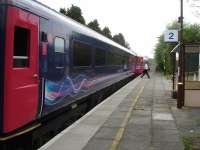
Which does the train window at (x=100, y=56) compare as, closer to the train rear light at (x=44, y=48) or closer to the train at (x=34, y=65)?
the train at (x=34, y=65)

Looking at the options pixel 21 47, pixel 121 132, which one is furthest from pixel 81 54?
pixel 21 47

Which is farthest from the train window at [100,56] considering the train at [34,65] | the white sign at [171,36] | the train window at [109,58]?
the train at [34,65]

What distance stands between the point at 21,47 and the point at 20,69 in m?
0.41

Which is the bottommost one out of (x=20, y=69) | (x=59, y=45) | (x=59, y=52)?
(x=20, y=69)

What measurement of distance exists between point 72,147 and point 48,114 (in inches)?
46.8

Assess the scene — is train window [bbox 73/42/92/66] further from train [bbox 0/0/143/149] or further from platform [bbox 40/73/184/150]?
platform [bbox 40/73/184/150]

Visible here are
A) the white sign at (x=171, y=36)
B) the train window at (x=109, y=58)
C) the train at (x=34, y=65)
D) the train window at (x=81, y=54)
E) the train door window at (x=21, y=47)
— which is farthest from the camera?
the train window at (x=109, y=58)

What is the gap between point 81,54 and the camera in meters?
13.0

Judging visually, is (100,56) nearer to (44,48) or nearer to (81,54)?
(81,54)

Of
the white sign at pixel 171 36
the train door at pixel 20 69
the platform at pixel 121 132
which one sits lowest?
the platform at pixel 121 132

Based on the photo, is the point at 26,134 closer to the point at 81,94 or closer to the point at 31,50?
the point at 31,50

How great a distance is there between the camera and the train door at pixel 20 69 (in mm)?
7266

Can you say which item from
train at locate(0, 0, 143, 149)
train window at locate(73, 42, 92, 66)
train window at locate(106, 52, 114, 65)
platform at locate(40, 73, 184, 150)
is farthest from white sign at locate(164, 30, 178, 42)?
train at locate(0, 0, 143, 149)

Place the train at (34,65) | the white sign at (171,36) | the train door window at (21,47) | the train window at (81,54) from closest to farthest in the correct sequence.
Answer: the train at (34,65)
the train door window at (21,47)
the train window at (81,54)
the white sign at (171,36)
